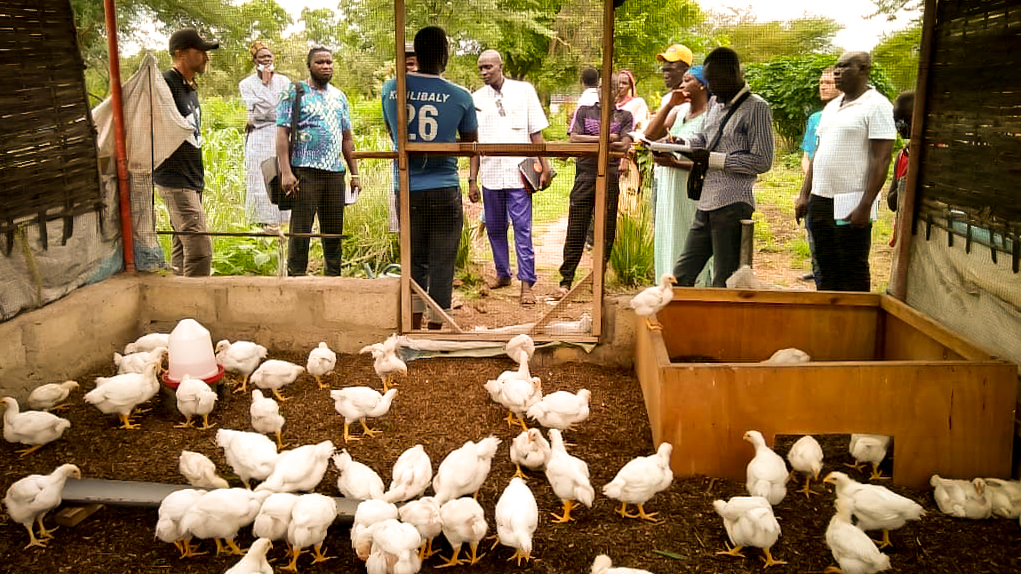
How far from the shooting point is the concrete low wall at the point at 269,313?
18.8 ft

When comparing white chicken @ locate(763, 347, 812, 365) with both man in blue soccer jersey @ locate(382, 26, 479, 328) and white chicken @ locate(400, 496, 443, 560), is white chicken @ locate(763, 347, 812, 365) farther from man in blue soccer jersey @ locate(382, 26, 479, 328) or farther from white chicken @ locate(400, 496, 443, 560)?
white chicken @ locate(400, 496, 443, 560)

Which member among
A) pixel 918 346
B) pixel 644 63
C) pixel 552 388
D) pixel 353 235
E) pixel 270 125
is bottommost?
pixel 552 388

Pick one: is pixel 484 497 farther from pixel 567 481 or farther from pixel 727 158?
pixel 727 158

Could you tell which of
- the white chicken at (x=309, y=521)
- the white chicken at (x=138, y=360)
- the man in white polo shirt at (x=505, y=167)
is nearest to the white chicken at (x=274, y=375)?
the white chicken at (x=138, y=360)

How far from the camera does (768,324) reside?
529 centimetres

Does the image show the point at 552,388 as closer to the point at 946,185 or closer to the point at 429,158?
the point at 429,158

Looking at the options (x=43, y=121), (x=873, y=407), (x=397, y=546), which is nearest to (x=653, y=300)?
(x=873, y=407)

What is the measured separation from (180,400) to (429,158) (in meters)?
2.33

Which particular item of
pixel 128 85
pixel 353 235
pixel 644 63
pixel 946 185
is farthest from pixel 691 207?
pixel 128 85

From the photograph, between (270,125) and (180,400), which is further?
(270,125)

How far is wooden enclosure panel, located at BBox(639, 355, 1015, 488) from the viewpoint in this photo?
3.97m

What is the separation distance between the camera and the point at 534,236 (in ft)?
18.9

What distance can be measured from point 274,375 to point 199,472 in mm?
1421

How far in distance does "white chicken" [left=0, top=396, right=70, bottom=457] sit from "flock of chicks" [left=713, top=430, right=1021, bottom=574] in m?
3.57
